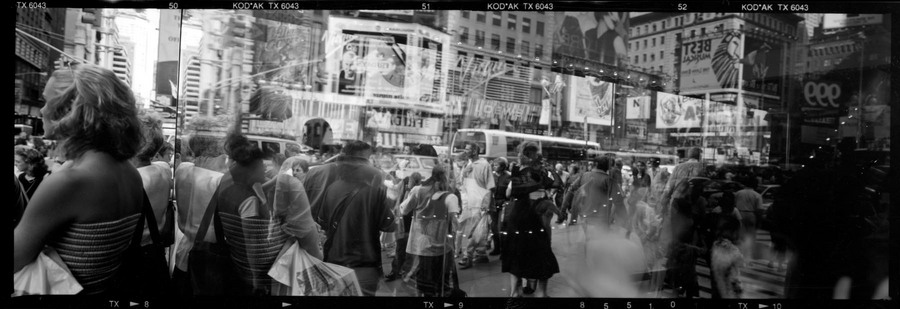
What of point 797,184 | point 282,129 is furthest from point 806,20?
point 282,129

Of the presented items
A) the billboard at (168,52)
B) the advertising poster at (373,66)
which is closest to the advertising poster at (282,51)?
the advertising poster at (373,66)

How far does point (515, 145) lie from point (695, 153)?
105cm

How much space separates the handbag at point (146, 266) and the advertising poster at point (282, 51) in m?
0.98

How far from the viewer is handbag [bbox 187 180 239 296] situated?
268 cm

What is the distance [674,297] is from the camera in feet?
9.02

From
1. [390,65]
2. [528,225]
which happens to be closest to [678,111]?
[528,225]

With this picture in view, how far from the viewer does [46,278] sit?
2.33 m

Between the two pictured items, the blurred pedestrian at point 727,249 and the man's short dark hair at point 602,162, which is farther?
the man's short dark hair at point 602,162

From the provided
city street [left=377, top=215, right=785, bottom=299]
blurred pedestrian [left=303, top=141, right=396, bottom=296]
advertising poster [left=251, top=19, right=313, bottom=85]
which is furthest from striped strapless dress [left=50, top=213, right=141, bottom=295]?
city street [left=377, top=215, right=785, bottom=299]

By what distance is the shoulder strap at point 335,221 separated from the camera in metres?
2.73

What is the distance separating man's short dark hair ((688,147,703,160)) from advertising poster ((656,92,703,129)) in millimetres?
156

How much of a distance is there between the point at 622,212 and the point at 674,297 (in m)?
0.54

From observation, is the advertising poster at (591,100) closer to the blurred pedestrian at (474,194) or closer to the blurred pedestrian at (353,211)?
the blurred pedestrian at (474,194)

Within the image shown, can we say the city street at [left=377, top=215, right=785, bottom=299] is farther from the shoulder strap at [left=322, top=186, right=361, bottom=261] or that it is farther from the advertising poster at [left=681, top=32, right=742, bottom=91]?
the advertising poster at [left=681, top=32, right=742, bottom=91]
